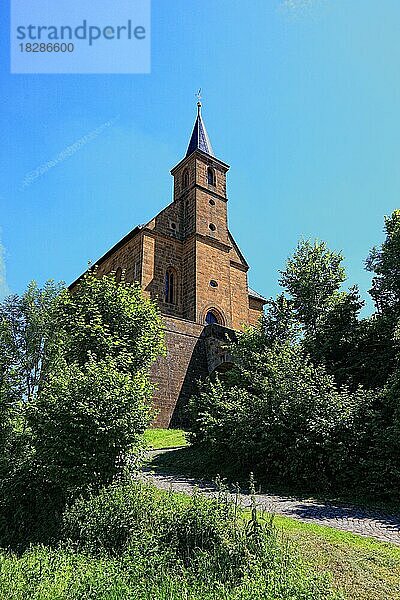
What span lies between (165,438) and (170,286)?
15327 mm

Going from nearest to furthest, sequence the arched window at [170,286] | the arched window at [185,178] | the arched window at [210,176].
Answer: the arched window at [170,286] < the arched window at [185,178] < the arched window at [210,176]

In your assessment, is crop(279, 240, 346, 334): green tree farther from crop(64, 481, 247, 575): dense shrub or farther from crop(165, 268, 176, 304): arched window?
crop(64, 481, 247, 575): dense shrub

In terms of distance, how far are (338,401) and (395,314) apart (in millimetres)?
6588

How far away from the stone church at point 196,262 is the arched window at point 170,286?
0.05 meters

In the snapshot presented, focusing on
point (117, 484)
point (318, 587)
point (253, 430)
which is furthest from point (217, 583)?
point (253, 430)

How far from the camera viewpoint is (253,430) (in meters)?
12.6

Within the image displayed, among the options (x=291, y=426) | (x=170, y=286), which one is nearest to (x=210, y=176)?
(x=170, y=286)

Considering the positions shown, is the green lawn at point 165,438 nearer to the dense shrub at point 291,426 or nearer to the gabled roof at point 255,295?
the dense shrub at point 291,426

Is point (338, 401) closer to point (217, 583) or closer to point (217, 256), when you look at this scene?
point (217, 583)

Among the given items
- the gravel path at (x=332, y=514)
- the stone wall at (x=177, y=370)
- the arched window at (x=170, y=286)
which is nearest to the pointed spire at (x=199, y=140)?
the arched window at (x=170, y=286)

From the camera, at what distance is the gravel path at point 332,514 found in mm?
7762

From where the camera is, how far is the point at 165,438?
19.6 m

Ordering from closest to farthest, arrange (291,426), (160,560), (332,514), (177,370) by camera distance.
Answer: (160,560), (332,514), (291,426), (177,370)

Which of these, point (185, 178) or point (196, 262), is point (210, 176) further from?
point (196, 262)
